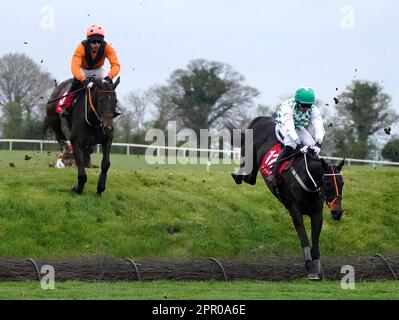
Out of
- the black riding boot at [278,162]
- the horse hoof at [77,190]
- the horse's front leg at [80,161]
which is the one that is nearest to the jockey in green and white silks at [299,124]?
the black riding boot at [278,162]

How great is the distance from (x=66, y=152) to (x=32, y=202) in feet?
15.8

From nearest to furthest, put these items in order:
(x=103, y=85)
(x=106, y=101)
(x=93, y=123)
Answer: (x=106, y=101)
(x=103, y=85)
(x=93, y=123)

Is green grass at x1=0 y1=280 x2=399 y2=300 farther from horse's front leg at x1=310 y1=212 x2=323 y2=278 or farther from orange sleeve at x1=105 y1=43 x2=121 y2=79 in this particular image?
orange sleeve at x1=105 y1=43 x2=121 y2=79

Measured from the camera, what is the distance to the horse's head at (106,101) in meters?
18.8

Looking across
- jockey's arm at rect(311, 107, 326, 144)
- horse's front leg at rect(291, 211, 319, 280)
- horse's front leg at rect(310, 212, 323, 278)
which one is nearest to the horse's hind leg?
jockey's arm at rect(311, 107, 326, 144)

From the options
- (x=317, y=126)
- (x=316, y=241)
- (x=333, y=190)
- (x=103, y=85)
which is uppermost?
(x=103, y=85)

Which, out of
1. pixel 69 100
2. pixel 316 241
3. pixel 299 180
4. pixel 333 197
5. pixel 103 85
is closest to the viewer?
pixel 333 197

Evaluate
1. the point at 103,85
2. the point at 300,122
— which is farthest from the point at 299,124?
the point at 103,85

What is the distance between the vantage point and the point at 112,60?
19.6 meters

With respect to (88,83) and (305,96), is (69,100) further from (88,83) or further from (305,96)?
(305,96)

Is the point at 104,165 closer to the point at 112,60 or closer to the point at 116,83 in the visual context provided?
the point at 116,83

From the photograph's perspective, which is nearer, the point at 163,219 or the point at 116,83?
the point at 116,83

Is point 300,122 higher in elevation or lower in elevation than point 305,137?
higher

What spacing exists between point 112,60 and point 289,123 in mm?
4584
